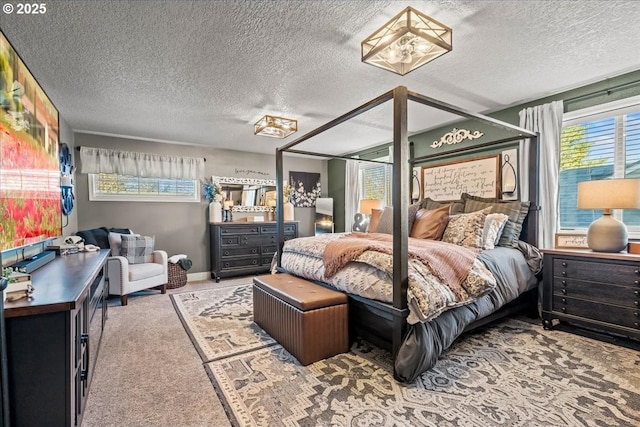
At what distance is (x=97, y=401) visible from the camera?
1706mm

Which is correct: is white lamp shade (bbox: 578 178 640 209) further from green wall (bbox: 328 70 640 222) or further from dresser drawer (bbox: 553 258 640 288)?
green wall (bbox: 328 70 640 222)

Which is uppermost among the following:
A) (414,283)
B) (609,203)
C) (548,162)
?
(548,162)

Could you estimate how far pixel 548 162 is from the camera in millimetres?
3080

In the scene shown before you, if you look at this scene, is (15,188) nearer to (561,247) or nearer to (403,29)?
(403,29)

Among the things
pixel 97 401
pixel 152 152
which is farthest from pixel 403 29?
pixel 152 152

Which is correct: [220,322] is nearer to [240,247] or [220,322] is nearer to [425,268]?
[425,268]

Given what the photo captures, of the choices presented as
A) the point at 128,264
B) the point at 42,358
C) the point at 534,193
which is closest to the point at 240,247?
the point at 128,264

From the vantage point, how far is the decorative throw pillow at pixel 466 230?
2.82 meters

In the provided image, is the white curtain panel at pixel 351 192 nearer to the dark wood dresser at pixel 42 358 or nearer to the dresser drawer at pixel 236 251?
the dresser drawer at pixel 236 251

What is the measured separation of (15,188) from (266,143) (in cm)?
351

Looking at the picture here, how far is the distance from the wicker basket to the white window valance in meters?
1.50

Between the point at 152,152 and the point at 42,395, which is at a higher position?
the point at 152,152

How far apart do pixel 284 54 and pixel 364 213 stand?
10.8 ft

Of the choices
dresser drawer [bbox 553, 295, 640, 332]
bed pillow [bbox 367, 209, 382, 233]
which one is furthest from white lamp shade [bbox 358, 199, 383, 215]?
dresser drawer [bbox 553, 295, 640, 332]
